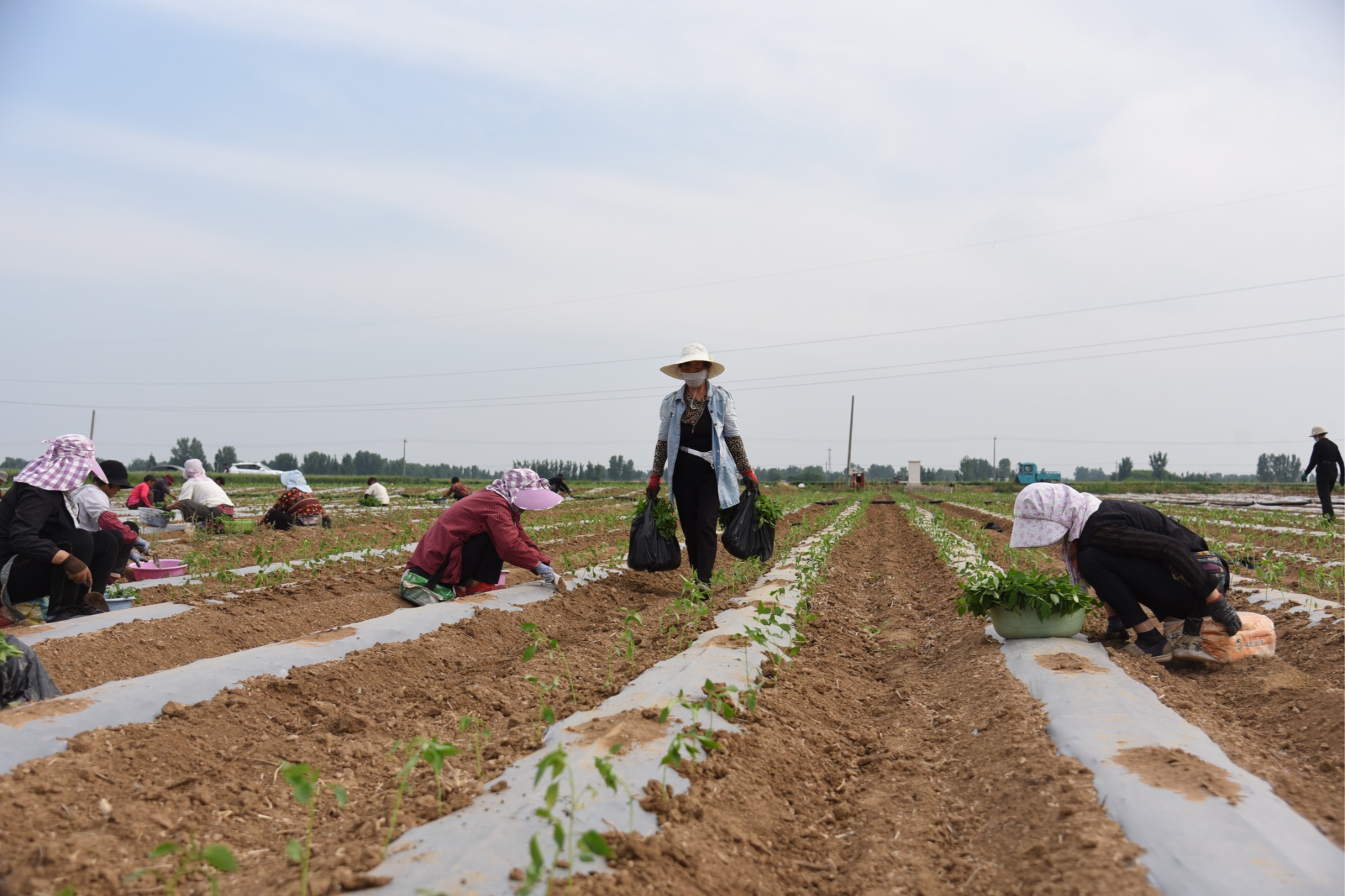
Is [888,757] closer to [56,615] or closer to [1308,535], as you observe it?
[56,615]

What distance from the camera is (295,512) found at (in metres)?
12.1

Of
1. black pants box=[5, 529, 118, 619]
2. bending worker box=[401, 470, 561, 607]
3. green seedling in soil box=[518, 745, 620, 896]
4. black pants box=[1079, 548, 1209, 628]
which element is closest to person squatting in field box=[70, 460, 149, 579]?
black pants box=[5, 529, 118, 619]

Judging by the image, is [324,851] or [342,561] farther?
[342,561]

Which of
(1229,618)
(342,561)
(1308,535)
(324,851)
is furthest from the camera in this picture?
(1308,535)

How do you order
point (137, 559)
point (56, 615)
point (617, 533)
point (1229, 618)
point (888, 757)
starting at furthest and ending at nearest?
point (617, 533)
point (137, 559)
point (56, 615)
point (1229, 618)
point (888, 757)

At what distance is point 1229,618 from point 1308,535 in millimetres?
7961

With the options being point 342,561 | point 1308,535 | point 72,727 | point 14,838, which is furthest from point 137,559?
point 1308,535

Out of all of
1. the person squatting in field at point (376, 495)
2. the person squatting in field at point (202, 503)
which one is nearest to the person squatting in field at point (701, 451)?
the person squatting in field at point (202, 503)

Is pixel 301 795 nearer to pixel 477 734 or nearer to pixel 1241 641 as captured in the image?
pixel 477 734

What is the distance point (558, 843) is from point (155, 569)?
22.1ft

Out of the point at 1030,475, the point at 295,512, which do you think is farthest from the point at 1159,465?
the point at 295,512

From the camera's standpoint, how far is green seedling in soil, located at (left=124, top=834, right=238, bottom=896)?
1773mm

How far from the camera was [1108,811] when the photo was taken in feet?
7.67

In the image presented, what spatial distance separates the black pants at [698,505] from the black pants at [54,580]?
3936mm
